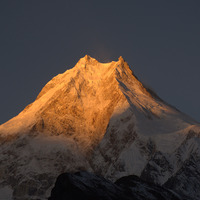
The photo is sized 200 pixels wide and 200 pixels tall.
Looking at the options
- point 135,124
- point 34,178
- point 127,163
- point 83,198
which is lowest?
point 83,198

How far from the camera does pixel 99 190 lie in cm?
3934

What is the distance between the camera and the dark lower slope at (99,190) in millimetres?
38250

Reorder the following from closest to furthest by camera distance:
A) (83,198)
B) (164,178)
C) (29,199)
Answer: (83,198), (164,178), (29,199)

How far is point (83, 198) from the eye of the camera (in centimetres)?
3784

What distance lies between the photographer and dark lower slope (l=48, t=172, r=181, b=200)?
125ft

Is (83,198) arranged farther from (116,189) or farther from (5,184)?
(5,184)

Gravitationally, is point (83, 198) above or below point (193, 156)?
below

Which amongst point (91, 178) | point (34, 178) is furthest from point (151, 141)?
point (91, 178)

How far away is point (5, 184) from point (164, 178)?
60027mm

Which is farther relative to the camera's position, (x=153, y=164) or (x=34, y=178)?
(x=34, y=178)

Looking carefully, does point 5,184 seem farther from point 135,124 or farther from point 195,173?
point 195,173

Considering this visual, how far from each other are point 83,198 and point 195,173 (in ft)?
469

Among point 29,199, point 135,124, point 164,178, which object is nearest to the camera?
point 164,178

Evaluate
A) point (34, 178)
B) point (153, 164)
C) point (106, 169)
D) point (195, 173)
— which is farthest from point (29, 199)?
point (195, 173)
